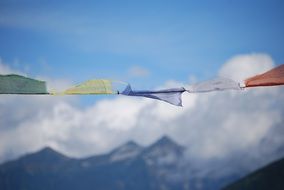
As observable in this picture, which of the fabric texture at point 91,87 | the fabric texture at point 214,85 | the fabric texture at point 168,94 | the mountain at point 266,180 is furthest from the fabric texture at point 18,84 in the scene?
the mountain at point 266,180

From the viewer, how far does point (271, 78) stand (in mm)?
8148

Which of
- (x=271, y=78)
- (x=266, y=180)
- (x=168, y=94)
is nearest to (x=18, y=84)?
(x=168, y=94)

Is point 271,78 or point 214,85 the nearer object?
point 271,78

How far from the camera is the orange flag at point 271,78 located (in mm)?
8094

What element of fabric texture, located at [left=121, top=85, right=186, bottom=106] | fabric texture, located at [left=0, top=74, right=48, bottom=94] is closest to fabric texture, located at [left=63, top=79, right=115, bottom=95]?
fabric texture, located at [left=121, top=85, right=186, bottom=106]

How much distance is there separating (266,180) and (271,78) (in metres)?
107

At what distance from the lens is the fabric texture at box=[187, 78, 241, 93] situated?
8484 millimetres

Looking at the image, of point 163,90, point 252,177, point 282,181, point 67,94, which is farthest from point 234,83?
point 252,177

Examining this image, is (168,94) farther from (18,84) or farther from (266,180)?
(266,180)

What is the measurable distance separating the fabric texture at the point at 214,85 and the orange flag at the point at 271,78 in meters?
0.36

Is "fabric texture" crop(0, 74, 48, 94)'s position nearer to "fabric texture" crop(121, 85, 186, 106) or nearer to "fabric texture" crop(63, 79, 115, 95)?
"fabric texture" crop(63, 79, 115, 95)

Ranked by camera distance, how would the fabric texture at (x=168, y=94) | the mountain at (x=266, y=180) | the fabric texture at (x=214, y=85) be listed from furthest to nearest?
the mountain at (x=266, y=180), the fabric texture at (x=214, y=85), the fabric texture at (x=168, y=94)

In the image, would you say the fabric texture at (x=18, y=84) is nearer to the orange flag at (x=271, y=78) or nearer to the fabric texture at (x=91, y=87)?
the fabric texture at (x=91, y=87)

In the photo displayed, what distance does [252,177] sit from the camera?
379 feet
